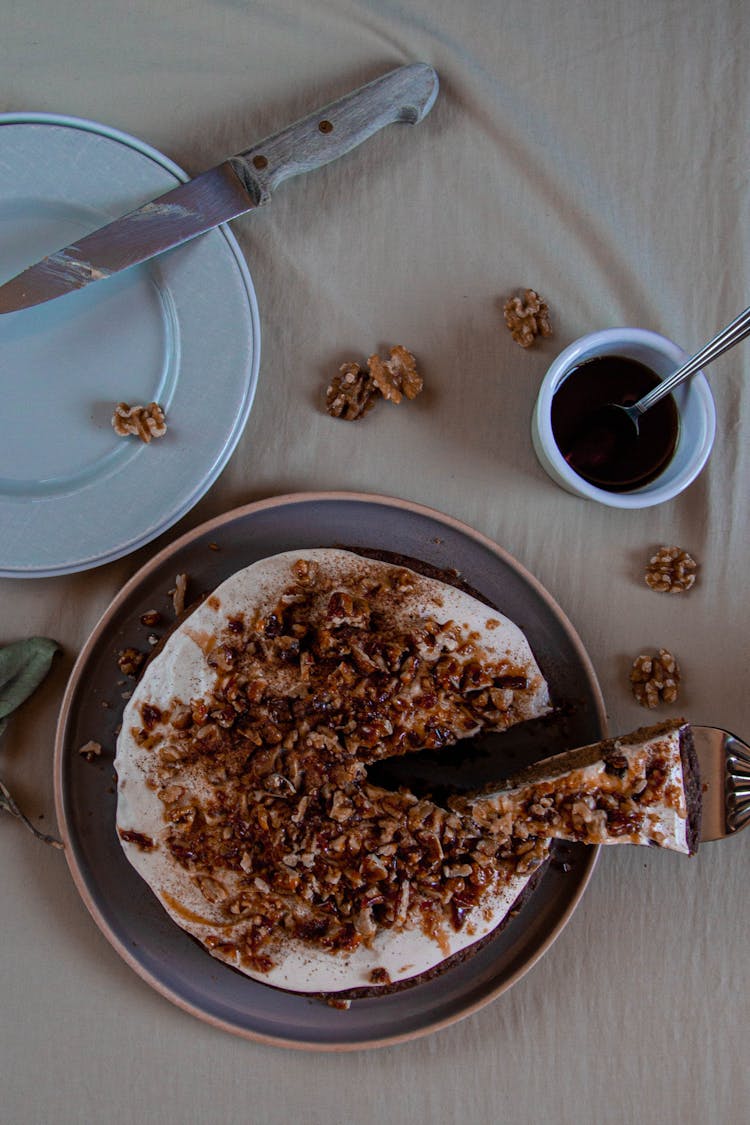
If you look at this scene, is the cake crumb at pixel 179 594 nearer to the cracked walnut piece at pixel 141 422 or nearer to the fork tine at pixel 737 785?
the cracked walnut piece at pixel 141 422

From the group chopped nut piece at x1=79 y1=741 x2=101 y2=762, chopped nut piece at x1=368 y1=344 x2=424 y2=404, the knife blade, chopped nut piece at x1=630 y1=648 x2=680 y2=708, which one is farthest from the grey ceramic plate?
the knife blade

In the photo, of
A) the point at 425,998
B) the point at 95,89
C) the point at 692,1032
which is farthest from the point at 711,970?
the point at 95,89

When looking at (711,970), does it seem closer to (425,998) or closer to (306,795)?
(425,998)

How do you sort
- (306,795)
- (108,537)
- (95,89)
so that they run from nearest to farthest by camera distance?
(306,795)
(108,537)
(95,89)

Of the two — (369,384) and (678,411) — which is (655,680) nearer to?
(678,411)

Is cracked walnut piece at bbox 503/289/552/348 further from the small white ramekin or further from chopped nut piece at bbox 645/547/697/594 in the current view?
chopped nut piece at bbox 645/547/697/594
